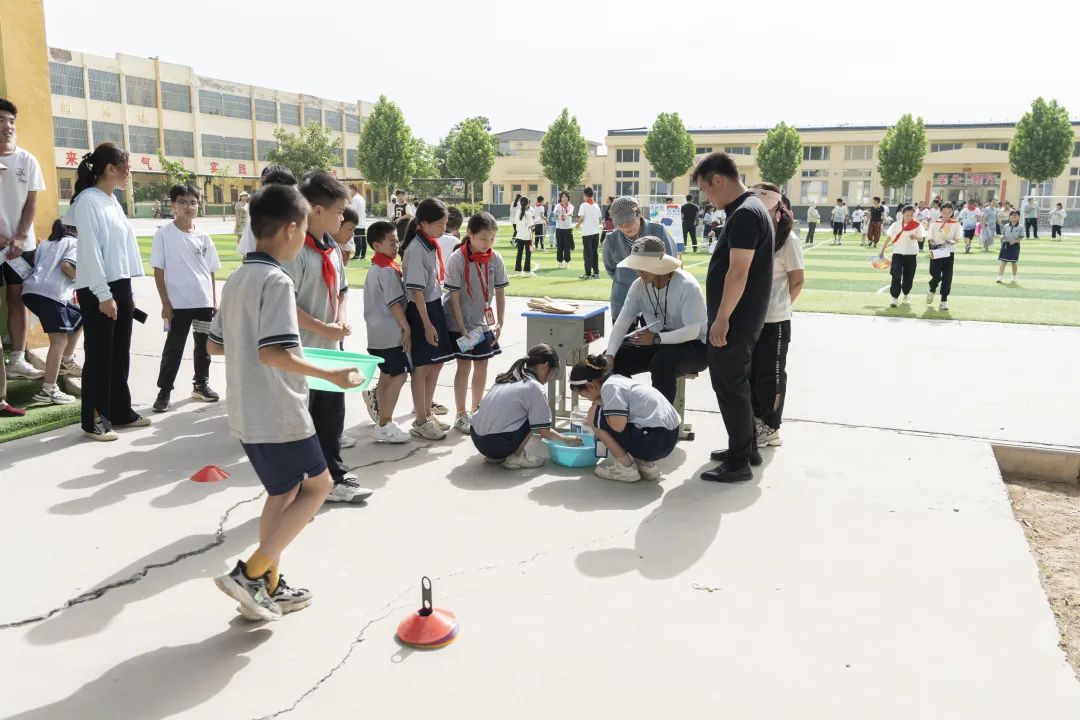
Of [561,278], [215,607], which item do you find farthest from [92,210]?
[561,278]

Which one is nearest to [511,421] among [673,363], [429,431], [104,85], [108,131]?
[429,431]

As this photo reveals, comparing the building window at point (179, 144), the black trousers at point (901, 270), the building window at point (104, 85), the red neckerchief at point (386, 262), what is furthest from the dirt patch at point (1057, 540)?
the building window at point (179, 144)

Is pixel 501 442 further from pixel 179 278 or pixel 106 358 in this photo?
pixel 179 278

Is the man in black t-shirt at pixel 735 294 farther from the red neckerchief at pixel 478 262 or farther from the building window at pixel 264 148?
the building window at pixel 264 148

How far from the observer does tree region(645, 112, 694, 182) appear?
6588cm

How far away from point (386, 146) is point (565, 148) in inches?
522

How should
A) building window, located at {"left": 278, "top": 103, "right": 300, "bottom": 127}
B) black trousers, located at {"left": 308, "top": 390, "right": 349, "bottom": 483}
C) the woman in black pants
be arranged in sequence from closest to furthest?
black trousers, located at {"left": 308, "top": 390, "right": 349, "bottom": 483} < the woman in black pants < building window, located at {"left": 278, "top": 103, "right": 300, "bottom": 127}

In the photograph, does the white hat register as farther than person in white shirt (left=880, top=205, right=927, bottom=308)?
No

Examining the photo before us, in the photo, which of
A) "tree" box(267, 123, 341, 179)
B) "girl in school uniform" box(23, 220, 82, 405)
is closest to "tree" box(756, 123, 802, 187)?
"tree" box(267, 123, 341, 179)

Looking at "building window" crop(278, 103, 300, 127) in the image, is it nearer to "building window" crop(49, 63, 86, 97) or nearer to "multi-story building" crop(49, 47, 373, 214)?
"multi-story building" crop(49, 47, 373, 214)

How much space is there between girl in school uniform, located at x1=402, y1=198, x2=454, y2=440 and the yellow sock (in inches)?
110

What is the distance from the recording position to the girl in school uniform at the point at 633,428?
5164mm

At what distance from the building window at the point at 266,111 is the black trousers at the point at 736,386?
264 ft

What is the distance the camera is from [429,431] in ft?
20.5
